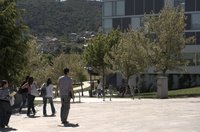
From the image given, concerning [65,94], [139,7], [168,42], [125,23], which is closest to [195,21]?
[139,7]

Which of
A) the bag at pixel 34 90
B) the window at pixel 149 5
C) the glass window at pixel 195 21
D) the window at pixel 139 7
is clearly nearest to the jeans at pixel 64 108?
the bag at pixel 34 90

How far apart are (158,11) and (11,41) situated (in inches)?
1765

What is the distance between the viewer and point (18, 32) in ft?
87.7

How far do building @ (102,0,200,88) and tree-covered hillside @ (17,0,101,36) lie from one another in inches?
3666

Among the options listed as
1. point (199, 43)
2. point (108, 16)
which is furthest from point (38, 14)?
point (199, 43)

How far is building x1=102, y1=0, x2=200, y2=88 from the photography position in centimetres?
6775

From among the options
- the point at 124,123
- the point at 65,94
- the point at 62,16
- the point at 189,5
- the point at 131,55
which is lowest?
the point at 124,123

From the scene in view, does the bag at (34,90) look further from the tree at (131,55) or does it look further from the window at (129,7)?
the window at (129,7)

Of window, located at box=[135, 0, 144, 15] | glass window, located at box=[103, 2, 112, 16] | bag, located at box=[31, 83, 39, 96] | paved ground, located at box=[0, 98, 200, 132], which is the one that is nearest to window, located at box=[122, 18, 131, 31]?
window, located at box=[135, 0, 144, 15]

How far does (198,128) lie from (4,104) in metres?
5.87

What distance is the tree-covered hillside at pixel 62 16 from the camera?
170m

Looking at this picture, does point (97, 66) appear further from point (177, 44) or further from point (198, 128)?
point (198, 128)

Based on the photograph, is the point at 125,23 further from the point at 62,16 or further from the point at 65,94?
the point at 62,16

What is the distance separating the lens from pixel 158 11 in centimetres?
6931
